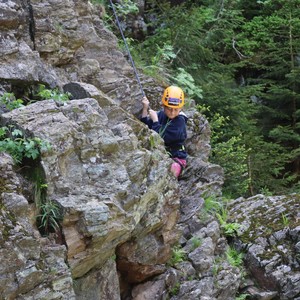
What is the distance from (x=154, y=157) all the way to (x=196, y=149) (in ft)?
10.5

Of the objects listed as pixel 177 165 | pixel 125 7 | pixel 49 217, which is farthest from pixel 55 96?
pixel 125 7

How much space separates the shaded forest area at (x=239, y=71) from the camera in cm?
1162

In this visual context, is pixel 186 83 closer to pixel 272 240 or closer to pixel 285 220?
pixel 285 220

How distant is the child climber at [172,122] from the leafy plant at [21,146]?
313cm

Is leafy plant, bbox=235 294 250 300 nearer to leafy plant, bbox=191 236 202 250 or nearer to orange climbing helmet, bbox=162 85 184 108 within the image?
leafy plant, bbox=191 236 202 250

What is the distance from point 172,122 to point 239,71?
11.3 m

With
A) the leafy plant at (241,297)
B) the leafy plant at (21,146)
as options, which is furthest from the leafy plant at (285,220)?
the leafy plant at (21,146)

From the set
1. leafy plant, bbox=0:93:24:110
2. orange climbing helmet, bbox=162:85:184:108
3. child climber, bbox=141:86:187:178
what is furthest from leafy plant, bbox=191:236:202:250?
leafy plant, bbox=0:93:24:110

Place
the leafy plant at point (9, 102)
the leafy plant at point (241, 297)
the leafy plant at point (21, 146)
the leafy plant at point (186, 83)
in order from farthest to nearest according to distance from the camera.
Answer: the leafy plant at point (186, 83), the leafy plant at point (241, 297), the leafy plant at point (9, 102), the leafy plant at point (21, 146)

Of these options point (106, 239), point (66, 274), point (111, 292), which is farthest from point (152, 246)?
point (66, 274)

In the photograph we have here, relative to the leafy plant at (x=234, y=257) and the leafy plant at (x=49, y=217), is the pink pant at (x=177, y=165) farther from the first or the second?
the leafy plant at (x=49, y=217)

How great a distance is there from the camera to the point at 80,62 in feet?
26.9

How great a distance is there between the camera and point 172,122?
307 inches

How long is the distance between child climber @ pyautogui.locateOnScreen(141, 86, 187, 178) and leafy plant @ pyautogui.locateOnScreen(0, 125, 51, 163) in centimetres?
313
